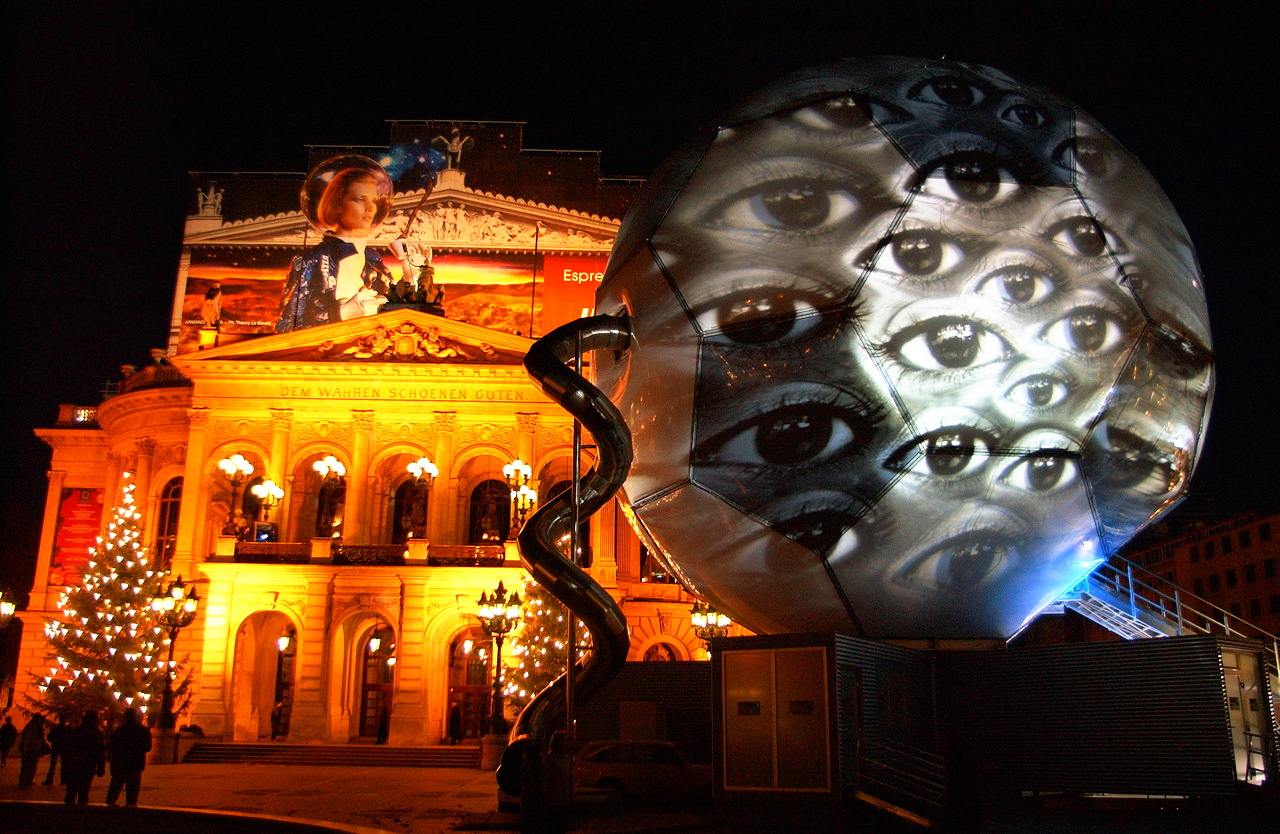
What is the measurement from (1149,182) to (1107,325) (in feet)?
6.22

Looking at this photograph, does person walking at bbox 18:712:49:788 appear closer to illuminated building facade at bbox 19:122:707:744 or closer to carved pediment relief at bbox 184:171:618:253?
illuminated building facade at bbox 19:122:707:744

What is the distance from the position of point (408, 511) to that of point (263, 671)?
23.5 ft

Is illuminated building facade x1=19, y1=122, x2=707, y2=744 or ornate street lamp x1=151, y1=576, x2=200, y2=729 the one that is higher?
illuminated building facade x1=19, y1=122, x2=707, y2=744

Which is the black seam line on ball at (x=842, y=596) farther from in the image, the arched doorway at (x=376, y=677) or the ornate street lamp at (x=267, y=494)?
the arched doorway at (x=376, y=677)

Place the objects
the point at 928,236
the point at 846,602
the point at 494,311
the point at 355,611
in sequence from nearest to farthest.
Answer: the point at 928,236
the point at 846,602
the point at 355,611
the point at 494,311

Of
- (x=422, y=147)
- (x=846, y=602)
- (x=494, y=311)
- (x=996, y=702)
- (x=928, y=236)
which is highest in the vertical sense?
(x=422, y=147)

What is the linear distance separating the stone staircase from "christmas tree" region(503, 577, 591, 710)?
221 centimetres

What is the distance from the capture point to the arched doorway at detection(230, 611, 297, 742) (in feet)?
118

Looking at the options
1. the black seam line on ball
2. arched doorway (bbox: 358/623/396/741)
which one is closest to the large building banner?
arched doorway (bbox: 358/623/396/741)

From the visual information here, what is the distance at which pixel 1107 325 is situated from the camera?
9.04 metres

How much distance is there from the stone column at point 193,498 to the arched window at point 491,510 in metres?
8.84

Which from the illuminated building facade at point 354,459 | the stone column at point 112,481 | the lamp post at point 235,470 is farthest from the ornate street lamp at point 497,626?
the stone column at point 112,481

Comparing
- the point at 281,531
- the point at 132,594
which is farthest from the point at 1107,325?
the point at 281,531

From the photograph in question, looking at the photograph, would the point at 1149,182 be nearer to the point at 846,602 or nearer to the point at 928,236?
the point at 928,236
